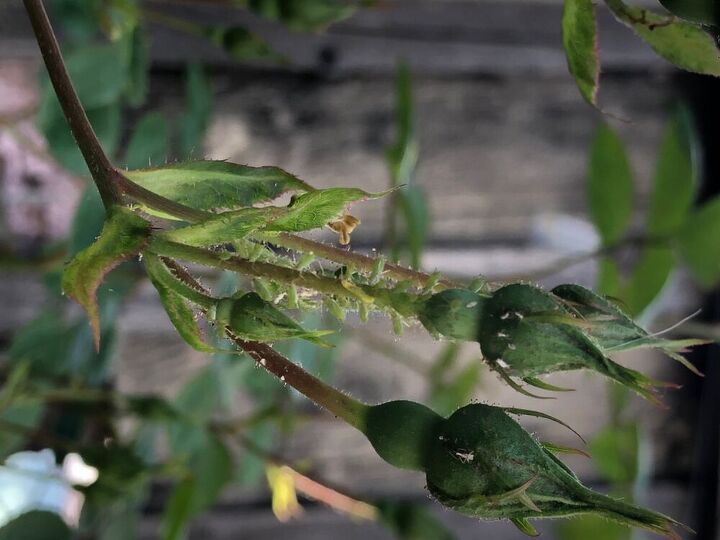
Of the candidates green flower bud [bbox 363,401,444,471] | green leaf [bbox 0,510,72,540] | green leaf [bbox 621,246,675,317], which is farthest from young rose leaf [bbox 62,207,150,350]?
green leaf [bbox 621,246,675,317]

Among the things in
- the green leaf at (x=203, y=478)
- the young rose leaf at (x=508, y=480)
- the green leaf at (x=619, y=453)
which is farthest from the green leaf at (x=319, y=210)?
the green leaf at (x=619, y=453)

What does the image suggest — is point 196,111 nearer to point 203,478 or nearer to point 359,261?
point 203,478

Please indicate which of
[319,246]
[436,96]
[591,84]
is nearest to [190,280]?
[319,246]

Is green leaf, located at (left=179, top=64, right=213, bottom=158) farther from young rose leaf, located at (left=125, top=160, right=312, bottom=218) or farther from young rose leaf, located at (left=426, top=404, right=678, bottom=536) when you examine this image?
young rose leaf, located at (left=426, top=404, right=678, bottom=536)

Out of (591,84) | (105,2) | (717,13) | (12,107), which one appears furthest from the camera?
(12,107)

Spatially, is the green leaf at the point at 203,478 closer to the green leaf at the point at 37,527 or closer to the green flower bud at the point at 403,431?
the green leaf at the point at 37,527

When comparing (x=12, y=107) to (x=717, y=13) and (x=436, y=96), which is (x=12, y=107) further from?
(x=717, y=13)
